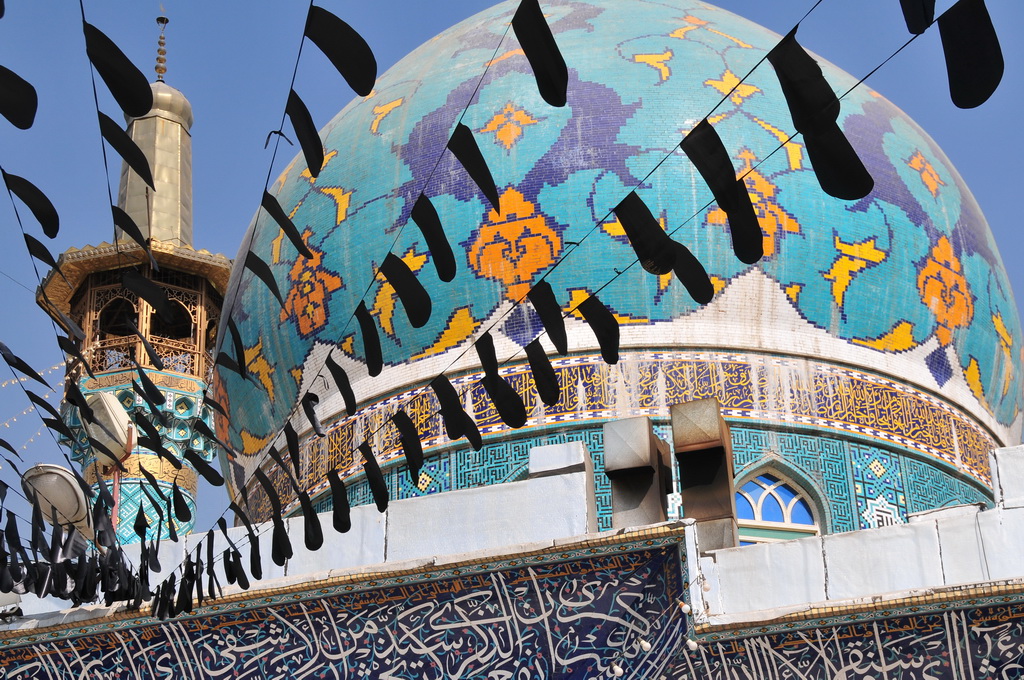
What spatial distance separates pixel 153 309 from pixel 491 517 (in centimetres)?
819

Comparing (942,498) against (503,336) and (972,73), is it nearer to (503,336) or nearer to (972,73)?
(503,336)

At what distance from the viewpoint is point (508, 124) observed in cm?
909

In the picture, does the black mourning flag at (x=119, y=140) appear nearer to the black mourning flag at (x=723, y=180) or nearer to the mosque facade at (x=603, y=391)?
the black mourning flag at (x=723, y=180)

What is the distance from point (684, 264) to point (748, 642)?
2.30 m

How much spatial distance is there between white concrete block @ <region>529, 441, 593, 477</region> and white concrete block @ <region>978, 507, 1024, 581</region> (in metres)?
1.58

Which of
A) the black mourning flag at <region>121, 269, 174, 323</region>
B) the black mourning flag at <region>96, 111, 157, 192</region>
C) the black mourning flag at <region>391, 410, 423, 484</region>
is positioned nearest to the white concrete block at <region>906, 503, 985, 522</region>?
the black mourning flag at <region>391, 410, 423, 484</region>

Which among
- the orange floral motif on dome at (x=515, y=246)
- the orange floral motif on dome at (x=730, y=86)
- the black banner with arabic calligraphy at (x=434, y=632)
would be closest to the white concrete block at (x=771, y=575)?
the black banner with arabic calligraphy at (x=434, y=632)

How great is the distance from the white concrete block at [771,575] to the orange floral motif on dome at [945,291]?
3.23 meters

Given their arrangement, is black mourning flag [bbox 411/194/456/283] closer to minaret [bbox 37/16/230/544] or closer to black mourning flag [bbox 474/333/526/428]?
black mourning flag [bbox 474/333/526/428]

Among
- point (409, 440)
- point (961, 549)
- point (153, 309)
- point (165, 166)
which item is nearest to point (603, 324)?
point (409, 440)

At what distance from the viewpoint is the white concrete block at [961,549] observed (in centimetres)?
604

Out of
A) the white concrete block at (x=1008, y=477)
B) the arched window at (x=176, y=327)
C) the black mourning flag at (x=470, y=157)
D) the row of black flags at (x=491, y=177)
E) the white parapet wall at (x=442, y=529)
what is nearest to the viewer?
the row of black flags at (x=491, y=177)

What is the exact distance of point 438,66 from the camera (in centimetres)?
977

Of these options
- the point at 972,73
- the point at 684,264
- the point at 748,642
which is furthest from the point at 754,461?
the point at 972,73
